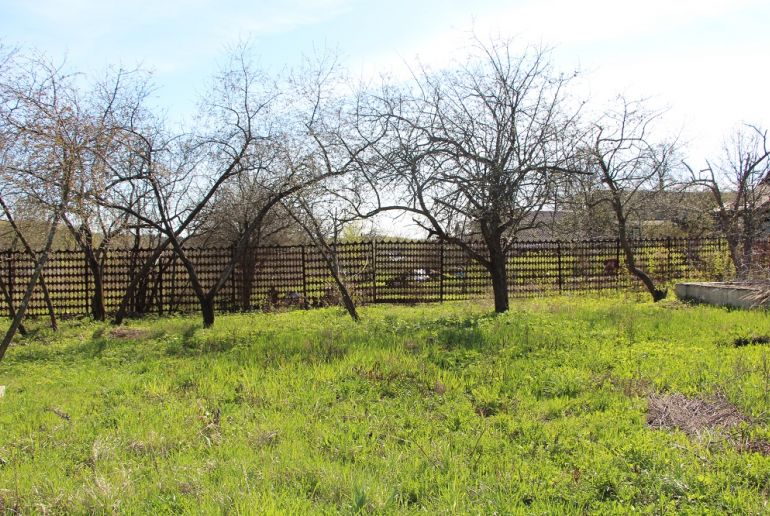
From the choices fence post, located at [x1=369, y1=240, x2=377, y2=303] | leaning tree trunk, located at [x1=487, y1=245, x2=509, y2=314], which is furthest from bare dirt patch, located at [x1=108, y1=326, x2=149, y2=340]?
fence post, located at [x1=369, y1=240, x2=377, y2=303]

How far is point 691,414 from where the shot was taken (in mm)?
4117

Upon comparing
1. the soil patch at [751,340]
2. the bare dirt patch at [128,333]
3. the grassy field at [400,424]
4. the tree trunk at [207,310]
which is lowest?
the grassy field at [400,424]

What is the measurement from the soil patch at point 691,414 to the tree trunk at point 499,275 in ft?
17.4

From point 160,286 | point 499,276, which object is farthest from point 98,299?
point 499,276

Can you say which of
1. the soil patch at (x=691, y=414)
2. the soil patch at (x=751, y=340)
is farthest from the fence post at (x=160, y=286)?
the soil patch at (x=691, y=414)

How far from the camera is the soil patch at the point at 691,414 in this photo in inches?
154

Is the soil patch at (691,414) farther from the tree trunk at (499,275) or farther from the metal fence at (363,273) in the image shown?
the metal fence at (363,273)

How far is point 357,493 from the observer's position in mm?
2992

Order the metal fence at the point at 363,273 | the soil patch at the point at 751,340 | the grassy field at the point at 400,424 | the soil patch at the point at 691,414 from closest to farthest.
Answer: the grassy field at the point at 400,424 < the soil patch at the point at 691,414 < the soil patch at the point at 751,340 < the metal fence at the point at 363,273

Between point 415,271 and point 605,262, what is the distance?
5.30m

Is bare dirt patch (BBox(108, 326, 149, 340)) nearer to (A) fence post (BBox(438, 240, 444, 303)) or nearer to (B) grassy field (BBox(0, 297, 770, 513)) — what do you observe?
(B) grassy field (BBox(0, 297, 770, 513))

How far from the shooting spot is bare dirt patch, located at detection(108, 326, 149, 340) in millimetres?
9223

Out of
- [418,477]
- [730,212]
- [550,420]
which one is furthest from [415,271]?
[418,477]

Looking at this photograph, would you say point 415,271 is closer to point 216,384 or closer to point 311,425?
point 216,384
